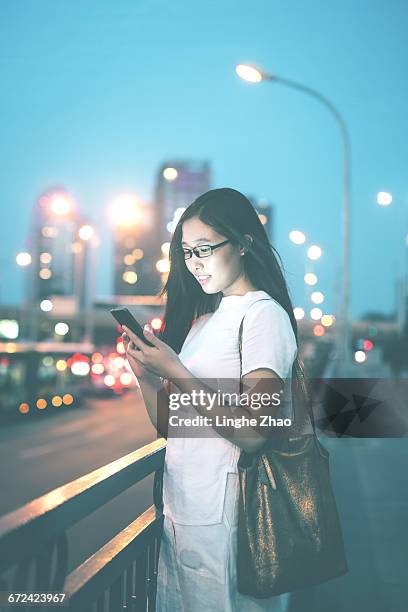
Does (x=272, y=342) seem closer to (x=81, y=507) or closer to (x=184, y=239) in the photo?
(x=184, y=239)

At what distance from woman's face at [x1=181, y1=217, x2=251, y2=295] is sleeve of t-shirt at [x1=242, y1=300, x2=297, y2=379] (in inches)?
7.1

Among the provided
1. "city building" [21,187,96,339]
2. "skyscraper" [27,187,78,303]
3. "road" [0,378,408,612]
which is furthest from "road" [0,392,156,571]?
"skyscraper" [27,187,78,303]

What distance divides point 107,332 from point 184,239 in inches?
2976

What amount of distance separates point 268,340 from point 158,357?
0.30 meters

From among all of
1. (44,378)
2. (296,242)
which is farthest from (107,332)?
(296,242)

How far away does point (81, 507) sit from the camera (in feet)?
6.38

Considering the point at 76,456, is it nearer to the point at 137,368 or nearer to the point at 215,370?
the point at 137,368

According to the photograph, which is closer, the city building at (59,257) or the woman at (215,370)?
the woman at (215,370)

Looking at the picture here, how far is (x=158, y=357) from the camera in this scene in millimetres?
2025

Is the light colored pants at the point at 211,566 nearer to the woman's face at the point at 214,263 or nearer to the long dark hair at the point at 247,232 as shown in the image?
the long dark hair at the point at 247,232

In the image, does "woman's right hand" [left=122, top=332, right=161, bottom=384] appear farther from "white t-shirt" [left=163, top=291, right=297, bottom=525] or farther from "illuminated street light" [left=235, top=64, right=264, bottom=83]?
"illuminated street light" [left=235, top=64, right=264, bottom=83]

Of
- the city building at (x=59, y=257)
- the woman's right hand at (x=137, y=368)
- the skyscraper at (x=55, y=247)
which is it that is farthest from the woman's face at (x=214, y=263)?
the skyscraper at (x=55, y=247)

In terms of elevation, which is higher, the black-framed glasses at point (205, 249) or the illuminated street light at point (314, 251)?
the illuminated street light at point (314, 251)

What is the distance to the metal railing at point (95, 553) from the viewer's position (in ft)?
5.34
